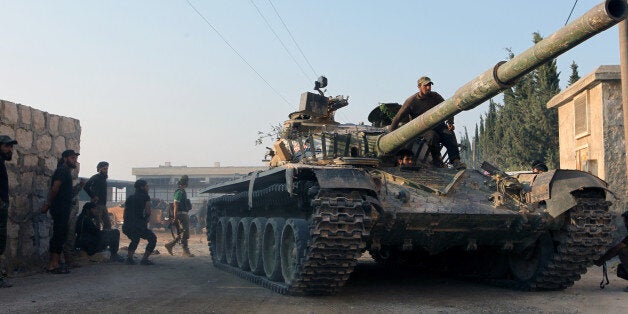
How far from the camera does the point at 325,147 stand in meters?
9.52

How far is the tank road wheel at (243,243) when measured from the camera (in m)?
10.8

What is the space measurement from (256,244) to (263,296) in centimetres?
255

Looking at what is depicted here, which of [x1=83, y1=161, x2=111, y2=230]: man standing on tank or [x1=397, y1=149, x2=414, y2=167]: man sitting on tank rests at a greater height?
[x1=397, y1=149, x2=414, y2=167]: man sitting on tank

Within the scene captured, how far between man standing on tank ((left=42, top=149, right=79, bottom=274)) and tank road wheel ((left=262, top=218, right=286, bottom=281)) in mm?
3063

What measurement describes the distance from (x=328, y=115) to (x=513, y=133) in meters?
20.1

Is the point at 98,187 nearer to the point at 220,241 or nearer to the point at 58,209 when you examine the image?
the point at 58,209

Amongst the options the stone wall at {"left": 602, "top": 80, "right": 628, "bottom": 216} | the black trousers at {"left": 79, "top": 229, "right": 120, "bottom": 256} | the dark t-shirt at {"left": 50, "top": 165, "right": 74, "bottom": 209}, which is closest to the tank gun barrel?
the dark t-shirt at {"left": 50, "top": 165, "right": 74, "bottom": 209}

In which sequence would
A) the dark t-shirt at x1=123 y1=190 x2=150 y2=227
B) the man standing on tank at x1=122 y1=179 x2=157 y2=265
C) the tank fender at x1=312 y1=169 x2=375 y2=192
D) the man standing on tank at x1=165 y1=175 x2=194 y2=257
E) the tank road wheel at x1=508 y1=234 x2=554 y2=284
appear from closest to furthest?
1. the tank fender at x1=312 y1=169 x2=375 y2=192
2. the tank road wheel at x1=508 y1=234 x2=554 y2=284
3. the man standing on tank at x1=122 y1=179 x2=157 y2=265
4. the dark t-shirt at x1=123 y1=190 x2=150 y2=227
5. the man standing on tank at x1=165 y1=175 x2=194 y2=257

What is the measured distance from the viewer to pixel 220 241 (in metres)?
13.2

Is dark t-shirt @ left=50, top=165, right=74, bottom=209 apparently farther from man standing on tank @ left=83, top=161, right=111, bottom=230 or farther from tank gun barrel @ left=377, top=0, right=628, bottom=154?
tank gun barrel @ left=377, top=0, right=628, bottom=154

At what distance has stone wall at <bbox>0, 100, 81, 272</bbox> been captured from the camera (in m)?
10.0

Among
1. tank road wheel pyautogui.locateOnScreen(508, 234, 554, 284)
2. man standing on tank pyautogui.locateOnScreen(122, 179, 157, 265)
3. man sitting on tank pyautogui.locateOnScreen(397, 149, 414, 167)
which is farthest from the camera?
man standing on tank pyautogui.locateOnScreen(122, 179, 157, 265)

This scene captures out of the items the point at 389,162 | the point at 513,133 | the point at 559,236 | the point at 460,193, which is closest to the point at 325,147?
the point at 389,162

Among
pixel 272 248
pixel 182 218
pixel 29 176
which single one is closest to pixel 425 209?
pixel 272 248
